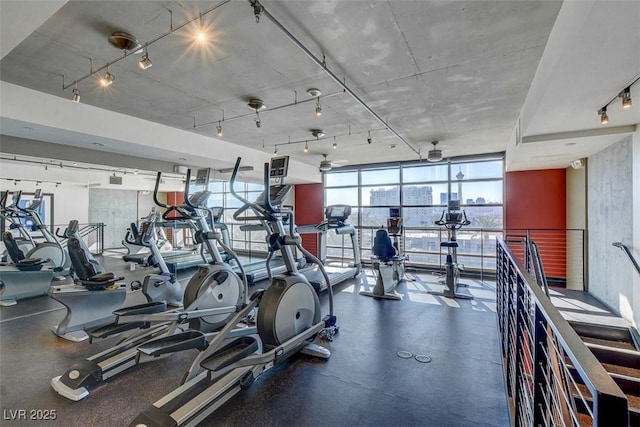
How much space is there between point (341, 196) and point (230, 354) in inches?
289

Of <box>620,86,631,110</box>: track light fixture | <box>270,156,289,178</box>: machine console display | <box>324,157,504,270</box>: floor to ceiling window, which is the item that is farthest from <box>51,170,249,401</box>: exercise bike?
<box>324,157,504,270</box>: floor to ceiling window

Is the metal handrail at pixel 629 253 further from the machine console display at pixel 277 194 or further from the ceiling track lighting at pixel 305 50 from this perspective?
the machine console display at pixel 277 194

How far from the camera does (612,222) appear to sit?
4613mm

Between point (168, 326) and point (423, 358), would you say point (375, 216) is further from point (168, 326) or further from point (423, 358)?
point (168, 326)

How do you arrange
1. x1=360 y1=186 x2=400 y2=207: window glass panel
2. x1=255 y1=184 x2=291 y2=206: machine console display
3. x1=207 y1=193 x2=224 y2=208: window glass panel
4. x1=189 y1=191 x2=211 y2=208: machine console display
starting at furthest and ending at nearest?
x1=207 y1=193 x2=224 y2=208: window glass panel
x1=360 y1=186 x2=400 y2=207: window glass panel
x1=189 y1=191 x2=211 y2=208: machine console display
x1=255 y1=184 x2=291 y2=206: machine console display

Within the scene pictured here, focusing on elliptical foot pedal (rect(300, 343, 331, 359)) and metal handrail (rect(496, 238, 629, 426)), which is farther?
elliptical foot pedal (rect(300, 343, 331, 359))

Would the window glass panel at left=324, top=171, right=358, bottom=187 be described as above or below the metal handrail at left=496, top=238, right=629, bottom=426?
above

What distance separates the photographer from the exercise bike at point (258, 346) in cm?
215

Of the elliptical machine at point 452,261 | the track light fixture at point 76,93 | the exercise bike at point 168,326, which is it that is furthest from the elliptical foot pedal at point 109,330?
the elliptical machine at point 452,261

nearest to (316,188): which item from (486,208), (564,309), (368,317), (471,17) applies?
(486,208)

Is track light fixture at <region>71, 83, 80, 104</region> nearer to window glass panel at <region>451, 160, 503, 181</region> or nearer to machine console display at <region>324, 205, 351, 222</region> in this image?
machine console display at <region>324, 205, 351, 222</region>

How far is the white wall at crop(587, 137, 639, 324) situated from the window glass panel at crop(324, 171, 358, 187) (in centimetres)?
556

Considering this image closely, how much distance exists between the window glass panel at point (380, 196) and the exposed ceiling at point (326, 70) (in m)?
3.29

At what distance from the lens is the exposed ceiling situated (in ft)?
7.45
